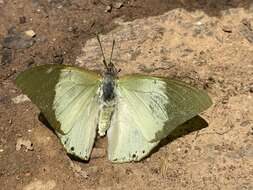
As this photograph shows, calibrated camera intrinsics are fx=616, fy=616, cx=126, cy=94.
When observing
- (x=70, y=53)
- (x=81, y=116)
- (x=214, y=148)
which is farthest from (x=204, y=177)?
(x=70, y=53)

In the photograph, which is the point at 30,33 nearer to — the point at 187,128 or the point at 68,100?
the point at 68,100

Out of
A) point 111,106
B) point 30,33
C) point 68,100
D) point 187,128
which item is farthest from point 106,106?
point 30,33

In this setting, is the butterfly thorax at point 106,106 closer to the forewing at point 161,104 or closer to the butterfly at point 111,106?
the butterfly at point 111,106

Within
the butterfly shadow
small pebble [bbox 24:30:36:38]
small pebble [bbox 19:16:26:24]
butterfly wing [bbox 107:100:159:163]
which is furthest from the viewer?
small pebble [bbox 19:16:26:24]

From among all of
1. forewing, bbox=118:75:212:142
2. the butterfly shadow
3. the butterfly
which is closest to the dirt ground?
the butterfly shadow

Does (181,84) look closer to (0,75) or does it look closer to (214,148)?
(214,148)

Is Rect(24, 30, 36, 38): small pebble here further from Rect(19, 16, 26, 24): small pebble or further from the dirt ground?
Rect(19, 16, 26, 24): small pebble
